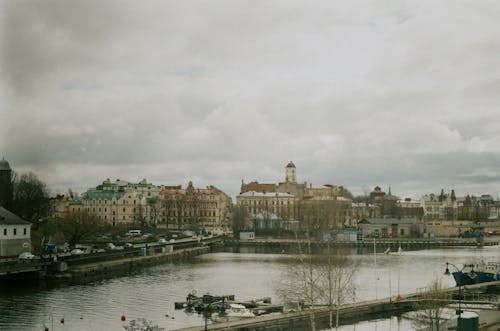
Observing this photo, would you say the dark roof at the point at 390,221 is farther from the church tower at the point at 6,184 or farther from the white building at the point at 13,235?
the white building at the point at 13,235

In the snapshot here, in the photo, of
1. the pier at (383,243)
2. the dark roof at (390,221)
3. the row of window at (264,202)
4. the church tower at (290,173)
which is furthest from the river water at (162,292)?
the church tower at (290,173)

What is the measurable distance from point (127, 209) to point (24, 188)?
44.0 m

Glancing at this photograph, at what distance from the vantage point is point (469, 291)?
38.1 meters

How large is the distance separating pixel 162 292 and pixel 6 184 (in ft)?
108

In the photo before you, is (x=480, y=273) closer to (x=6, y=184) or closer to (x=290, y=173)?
(x=6, y=184)

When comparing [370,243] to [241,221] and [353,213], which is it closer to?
[241,221]

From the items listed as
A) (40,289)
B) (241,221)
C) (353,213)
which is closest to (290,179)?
(353,213)

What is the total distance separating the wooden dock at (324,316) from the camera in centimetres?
2638

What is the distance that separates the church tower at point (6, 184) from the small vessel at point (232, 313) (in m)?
38.1

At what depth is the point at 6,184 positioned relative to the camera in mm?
67625

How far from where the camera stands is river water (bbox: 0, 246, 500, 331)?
31.0 m

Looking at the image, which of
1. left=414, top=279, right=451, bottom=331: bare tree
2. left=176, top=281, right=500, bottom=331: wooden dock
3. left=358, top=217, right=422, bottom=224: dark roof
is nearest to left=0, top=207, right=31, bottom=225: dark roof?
left=176, top=281, right=500, bottom=331: wooden dock

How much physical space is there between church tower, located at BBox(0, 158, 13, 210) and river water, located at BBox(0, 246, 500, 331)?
1643cm

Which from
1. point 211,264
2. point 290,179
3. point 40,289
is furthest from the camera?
point 290,179
